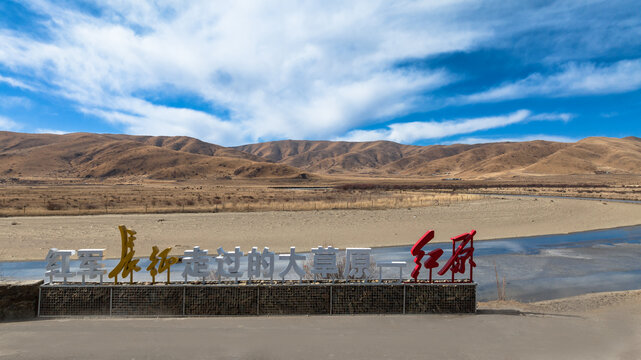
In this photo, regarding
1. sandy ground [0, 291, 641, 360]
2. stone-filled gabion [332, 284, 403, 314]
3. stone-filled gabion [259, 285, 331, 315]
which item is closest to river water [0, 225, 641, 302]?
sandy ground [0, 291, 641, 360]

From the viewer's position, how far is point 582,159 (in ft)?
580

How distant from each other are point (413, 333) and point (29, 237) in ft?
72.1

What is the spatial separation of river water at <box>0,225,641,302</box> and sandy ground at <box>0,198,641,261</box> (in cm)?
225

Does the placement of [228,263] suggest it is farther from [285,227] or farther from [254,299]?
[285,227]

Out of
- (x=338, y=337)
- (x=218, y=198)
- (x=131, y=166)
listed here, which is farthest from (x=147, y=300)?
(x=131, y=166)

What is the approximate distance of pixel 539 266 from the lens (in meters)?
16.0

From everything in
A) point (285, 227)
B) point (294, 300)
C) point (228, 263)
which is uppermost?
point (228, 263)

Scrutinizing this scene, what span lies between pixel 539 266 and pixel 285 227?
1478 cm

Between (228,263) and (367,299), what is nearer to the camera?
(367,299)

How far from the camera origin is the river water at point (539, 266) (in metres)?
12.9

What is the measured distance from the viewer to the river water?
12.9m

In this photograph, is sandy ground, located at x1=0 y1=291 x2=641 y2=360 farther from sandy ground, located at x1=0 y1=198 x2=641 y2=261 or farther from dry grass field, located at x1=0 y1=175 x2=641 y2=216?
dry grass field, located at x1=0 y1=175 x2=641 y2=216

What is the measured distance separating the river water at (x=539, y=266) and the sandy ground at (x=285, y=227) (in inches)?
88.7

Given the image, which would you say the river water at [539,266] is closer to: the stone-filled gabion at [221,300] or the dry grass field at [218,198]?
the stone-filled gabion at [221,300]
